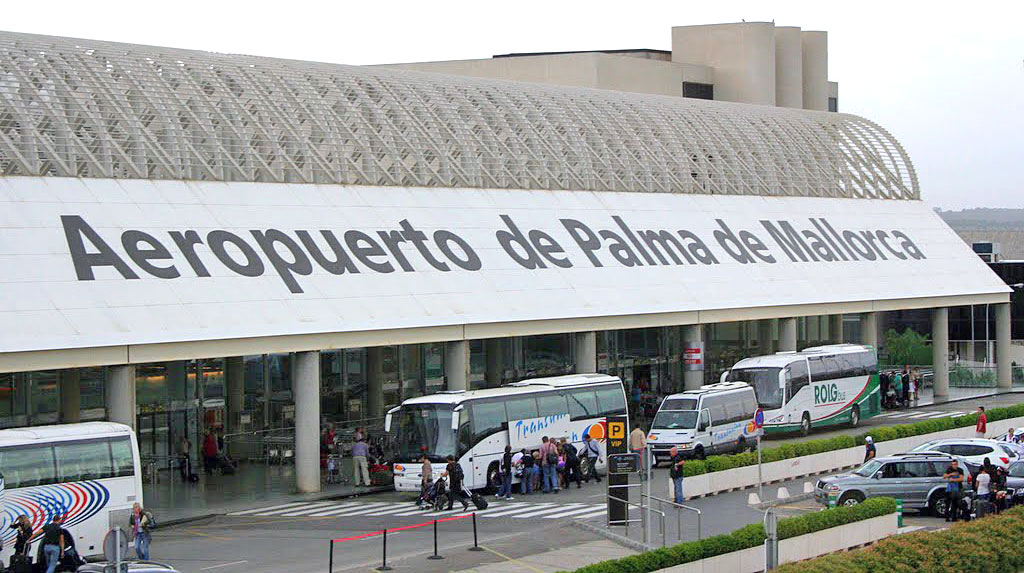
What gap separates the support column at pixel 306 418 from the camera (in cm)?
3931

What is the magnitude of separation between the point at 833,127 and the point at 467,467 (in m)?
39.4

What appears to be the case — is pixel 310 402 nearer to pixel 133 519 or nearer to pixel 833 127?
pixel 133 519

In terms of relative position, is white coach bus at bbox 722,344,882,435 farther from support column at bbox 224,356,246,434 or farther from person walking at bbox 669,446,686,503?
support column at bbox 224,356,246,434

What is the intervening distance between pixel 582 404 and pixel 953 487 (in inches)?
469

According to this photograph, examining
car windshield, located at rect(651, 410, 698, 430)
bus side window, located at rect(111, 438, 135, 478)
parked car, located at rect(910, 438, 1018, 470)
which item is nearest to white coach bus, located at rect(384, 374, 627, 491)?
car windshield, located at rect(651, 410, 698, 430)

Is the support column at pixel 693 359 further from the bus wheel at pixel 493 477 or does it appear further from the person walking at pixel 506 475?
the person walking at pixel 506 475

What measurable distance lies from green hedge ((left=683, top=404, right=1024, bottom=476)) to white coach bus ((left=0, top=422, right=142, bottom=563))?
14.6 metres

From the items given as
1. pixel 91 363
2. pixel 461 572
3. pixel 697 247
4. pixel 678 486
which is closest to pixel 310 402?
pixel 91 363

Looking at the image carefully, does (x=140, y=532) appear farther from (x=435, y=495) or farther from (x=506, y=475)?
(x=506, y=475)

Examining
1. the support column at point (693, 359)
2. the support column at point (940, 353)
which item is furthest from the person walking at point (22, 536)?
the support column at point (940, 353)

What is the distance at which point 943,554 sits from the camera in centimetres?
2845

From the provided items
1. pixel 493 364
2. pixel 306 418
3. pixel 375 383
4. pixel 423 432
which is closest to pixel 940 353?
pixel 493 364

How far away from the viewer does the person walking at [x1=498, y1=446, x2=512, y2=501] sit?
3912cm

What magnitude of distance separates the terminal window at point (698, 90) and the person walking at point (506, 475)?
5795cm
